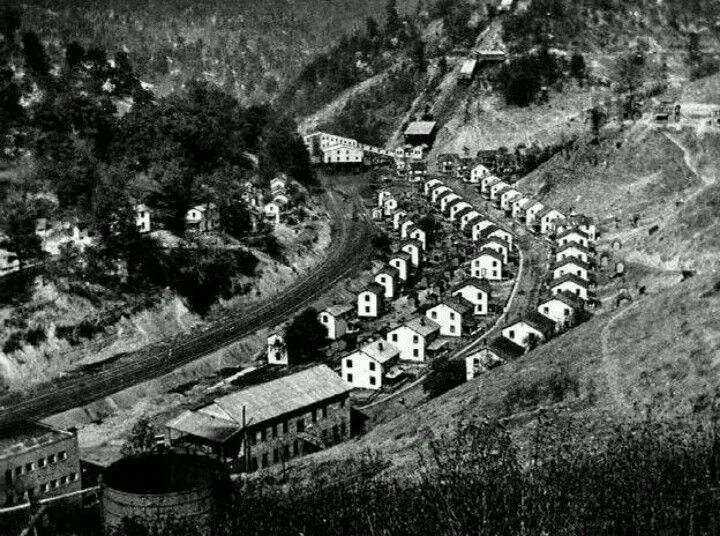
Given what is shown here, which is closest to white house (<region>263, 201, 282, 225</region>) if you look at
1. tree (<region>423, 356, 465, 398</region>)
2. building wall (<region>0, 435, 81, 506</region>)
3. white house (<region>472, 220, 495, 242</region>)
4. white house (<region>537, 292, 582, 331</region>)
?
white house (<region>472, 220, 495, 242</region>)

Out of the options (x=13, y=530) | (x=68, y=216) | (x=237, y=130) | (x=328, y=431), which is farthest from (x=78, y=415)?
(x=237, y=130)

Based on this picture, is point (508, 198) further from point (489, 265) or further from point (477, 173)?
point (489, 265)

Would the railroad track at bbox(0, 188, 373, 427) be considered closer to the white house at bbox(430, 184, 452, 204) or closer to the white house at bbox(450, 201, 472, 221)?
the white house at bbox(450, 201, 472, 221)

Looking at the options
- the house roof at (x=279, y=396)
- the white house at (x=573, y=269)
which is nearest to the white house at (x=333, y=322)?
the house roof at (x=279, y=396)

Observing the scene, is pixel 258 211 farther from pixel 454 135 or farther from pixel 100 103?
pixel 454 135

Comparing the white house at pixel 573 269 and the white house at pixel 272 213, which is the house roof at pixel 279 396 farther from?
the white house at pixel 272 213

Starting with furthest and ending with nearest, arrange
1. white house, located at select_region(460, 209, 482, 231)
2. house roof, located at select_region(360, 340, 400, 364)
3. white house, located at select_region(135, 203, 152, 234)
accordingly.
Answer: white house, located at select_region(460, 209, 482, 231) < white house, located at select_region(135, 203, 152, 234) < house roof, located at select_region(360, 340, 400, 364)

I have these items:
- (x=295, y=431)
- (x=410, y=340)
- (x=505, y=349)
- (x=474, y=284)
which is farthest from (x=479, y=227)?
(x=295, y=431)
